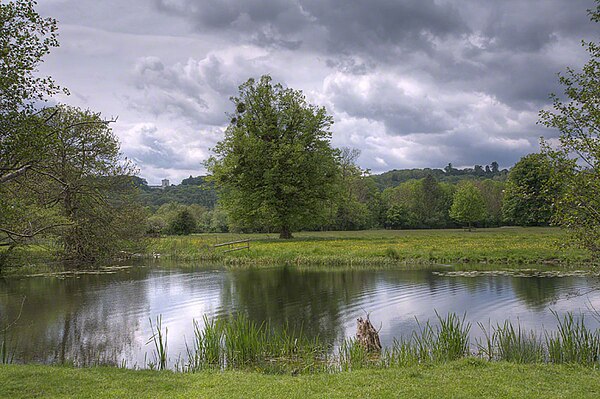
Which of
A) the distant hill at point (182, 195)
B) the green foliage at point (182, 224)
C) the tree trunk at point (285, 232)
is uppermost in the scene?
the distant hill at point (182, 195)

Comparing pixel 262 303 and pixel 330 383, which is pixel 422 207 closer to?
pixel 262 303

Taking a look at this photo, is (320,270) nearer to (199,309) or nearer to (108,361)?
(199,309)

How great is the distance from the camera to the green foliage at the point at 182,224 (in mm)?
74881

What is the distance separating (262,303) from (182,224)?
2229 inches

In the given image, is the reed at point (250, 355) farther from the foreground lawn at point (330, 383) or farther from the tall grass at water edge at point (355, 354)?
the foreground lawn at point (330, 383)

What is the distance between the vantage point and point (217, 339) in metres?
12.8

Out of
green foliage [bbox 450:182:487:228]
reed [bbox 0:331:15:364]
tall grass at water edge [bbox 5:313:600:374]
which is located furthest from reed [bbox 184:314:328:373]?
green foliage [bbox 450:182:487:228]

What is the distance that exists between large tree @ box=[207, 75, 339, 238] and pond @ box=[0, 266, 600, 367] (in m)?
19.6

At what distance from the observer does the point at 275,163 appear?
5022 cm

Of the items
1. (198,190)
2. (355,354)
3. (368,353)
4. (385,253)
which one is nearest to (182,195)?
(198,190)

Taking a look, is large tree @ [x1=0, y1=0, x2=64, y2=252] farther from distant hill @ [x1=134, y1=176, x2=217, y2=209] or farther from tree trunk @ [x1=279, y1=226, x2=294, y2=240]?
distant hill @ [x1=134, y1=176, x2=217, y2=209]

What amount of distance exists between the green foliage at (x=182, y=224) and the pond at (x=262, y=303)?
141ft

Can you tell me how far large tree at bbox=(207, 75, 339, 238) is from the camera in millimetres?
50750

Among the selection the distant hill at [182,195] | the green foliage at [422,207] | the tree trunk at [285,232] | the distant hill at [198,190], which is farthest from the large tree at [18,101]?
the distant hill at [182,195]
